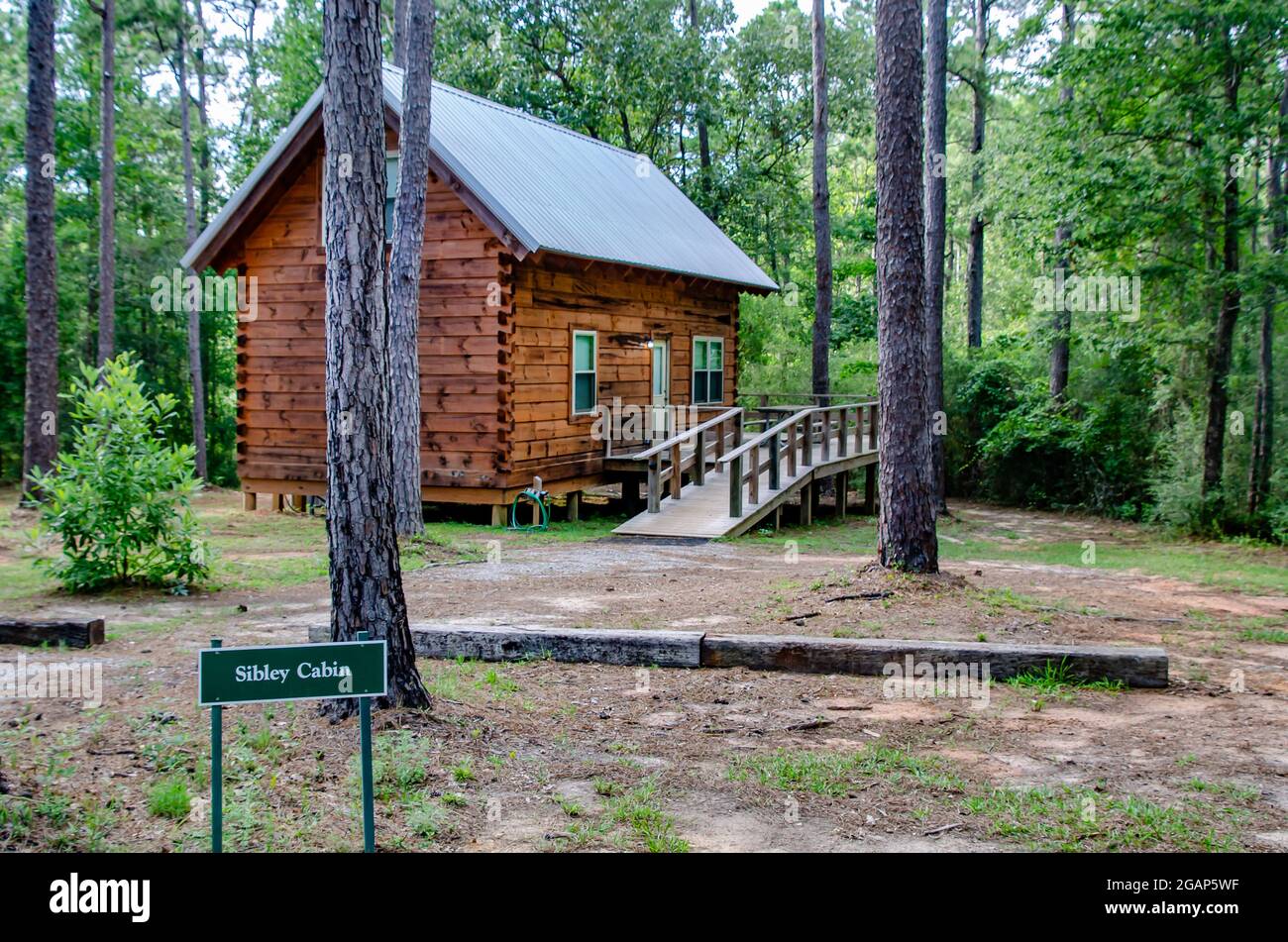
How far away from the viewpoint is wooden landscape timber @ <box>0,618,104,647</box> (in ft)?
28.2

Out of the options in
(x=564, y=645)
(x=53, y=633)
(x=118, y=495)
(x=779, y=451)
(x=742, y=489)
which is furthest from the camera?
(x=742, y=489)

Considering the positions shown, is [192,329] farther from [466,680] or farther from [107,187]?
[466,680]

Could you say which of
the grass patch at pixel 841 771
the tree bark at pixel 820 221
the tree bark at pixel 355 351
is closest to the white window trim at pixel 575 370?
the tree bark at pixel 820 221

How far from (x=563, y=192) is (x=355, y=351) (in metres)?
15.0

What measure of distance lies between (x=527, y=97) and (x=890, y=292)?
83.7ft

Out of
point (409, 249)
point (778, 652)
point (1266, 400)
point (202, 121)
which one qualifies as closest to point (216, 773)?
point (778, 652)

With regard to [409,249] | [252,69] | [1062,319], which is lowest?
[1062,319]

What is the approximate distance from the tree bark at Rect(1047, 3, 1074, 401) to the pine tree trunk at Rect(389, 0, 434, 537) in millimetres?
10982

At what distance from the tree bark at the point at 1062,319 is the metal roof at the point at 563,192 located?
661 cm

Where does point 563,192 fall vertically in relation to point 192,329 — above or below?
above

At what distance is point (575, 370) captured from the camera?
64.9ft

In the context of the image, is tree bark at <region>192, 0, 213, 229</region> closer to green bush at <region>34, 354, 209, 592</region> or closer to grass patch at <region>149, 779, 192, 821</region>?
green bush at <region>34, 354, 209, 592</region>

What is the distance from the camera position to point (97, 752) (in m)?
5.61
